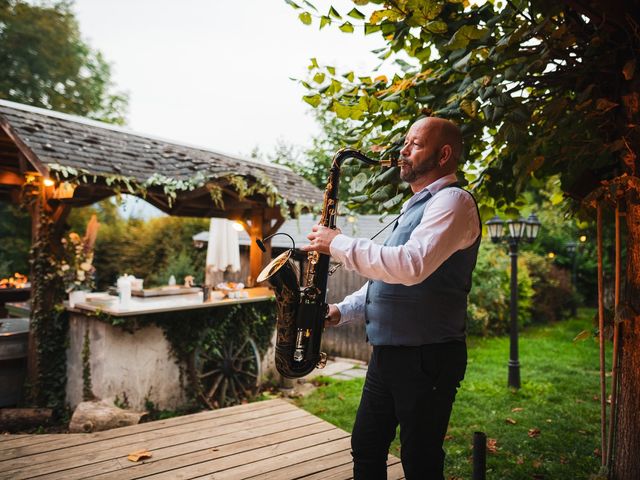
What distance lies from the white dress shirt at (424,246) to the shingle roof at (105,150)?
4.40m

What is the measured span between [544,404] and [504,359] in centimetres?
275

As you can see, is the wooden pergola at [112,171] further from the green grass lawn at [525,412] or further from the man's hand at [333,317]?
the man's hand at [333,317]

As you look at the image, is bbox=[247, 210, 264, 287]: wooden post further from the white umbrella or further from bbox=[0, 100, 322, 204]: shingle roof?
bbox=[0, 100, 322, 204]: shingle roof

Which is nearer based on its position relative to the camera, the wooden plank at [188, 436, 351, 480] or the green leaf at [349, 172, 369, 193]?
the green leaf at [349, 172, 369, 193]

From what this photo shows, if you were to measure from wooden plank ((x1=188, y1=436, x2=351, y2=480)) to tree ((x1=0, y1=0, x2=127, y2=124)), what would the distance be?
18.1 meters

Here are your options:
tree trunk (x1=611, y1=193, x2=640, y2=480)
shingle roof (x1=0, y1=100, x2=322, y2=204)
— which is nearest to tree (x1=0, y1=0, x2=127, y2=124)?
shingle roof (x1=0, y1=100, x2=322, y2=204)

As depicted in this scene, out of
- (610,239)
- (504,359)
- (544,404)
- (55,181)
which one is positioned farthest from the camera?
(610,239)

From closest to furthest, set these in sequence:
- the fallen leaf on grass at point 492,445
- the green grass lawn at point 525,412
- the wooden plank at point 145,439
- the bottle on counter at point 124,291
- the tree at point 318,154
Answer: the wooden plank at point 145,439, the green grass lawn at point 525,412, the fallen leaf on grass at point 492,445, the bottle on counter at point 124,291, the tree at point 318,154

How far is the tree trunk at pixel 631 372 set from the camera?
2637 mm

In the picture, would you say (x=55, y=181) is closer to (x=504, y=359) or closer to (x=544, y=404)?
(x=544, y=404)

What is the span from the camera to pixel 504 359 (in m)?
8.51

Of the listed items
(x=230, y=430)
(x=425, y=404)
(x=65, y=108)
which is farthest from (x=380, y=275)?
(x=65, y=108)

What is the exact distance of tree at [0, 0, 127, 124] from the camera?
653 inches

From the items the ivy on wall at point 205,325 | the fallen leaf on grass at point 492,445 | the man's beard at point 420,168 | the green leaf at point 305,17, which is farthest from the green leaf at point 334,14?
the ivy on wall at point 205,325
